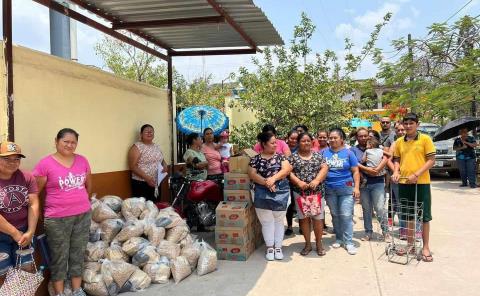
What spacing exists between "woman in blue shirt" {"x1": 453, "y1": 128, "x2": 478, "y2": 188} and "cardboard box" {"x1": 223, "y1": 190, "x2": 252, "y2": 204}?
8.26 meters

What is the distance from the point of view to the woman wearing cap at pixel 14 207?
11.0ft

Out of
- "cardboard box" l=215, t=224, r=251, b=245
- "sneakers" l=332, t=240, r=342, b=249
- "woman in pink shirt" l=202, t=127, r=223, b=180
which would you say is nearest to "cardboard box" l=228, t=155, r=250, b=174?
"cardboard box" l=215, t=224, r=251, b=245

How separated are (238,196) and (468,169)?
8691mm

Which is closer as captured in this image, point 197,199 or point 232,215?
point 232,215

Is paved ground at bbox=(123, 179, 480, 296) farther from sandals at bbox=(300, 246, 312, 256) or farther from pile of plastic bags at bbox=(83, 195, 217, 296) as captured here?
pile of plastic bags at bbox=(83, 195, 217, 296)

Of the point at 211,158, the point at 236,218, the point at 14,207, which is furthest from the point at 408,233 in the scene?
the point at 14,207

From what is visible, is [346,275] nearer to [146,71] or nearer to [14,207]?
[14,207]

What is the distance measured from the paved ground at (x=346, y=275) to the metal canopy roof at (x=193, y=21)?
314 centimetres

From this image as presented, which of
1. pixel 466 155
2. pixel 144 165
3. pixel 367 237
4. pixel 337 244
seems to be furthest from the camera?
pixel 466 155

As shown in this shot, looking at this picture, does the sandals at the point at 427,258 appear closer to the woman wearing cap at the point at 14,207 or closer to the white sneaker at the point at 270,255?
the white sneaker at the point at 270,255

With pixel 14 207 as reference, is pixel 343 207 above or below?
below

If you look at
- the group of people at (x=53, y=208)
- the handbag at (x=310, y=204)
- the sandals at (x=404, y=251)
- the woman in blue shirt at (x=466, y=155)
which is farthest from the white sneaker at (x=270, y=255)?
the woman in blue shirt at (x=466, y=155)

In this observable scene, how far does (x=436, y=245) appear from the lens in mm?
5953

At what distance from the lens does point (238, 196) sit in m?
5.68
